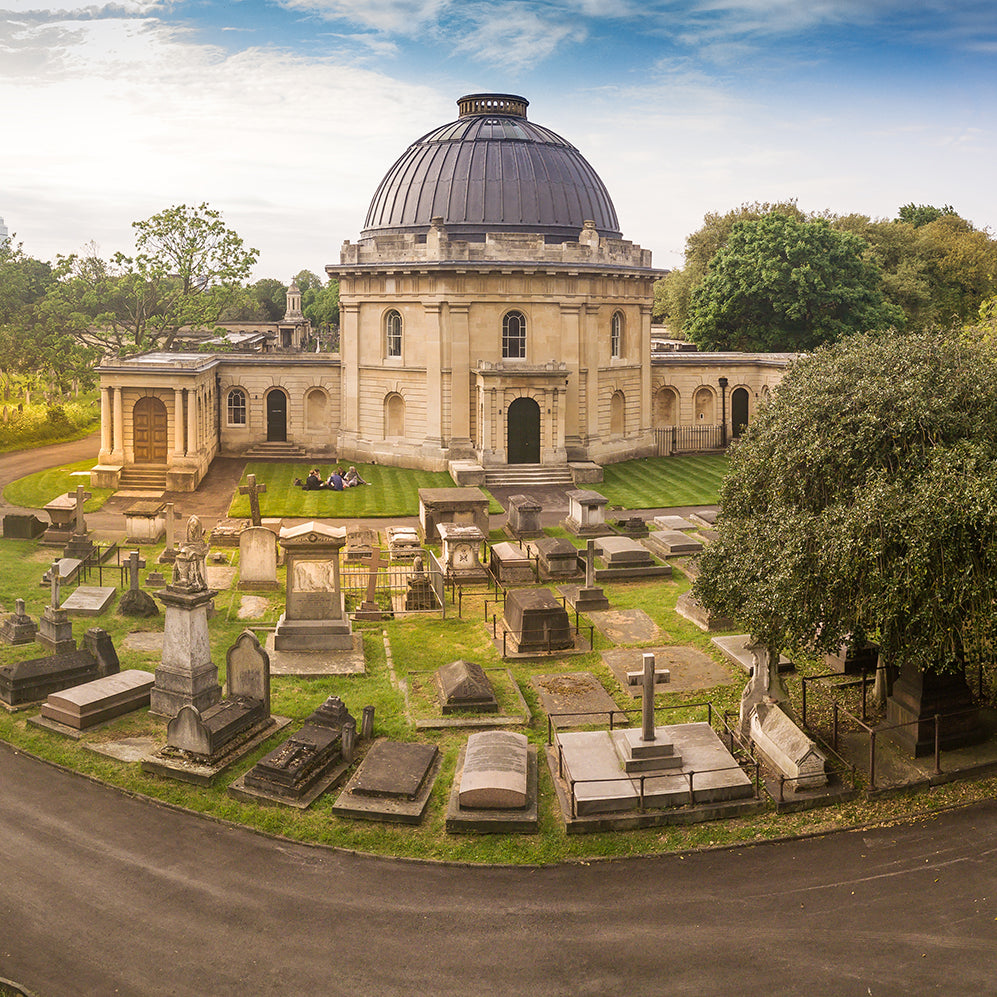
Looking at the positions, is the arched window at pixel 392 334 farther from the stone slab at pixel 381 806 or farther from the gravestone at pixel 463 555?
the stone slab at pixel 381 806

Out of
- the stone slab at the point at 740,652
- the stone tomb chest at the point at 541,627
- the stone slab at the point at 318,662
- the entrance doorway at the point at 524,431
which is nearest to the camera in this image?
the stone slab at the point at 740,652

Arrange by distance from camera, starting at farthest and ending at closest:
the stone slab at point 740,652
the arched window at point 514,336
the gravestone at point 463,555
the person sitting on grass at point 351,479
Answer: the arched window at point 514,336
the person sitting on grass at point 351,479
the gravestone at point 463,555
the stone slab at point 740,652

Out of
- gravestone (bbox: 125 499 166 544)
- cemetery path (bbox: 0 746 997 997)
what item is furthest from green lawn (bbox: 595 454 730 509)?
cemetery path (bbox: 0 746 997 997)

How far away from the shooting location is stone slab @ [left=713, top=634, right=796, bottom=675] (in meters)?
19.9

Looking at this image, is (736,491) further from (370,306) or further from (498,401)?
(370,306)

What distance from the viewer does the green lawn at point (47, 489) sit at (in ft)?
116

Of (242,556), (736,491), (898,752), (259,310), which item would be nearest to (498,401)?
(242,556)

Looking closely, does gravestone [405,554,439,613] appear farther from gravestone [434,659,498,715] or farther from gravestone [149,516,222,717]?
gravestone [149,516,222,717]

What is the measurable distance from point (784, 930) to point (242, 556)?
57.1 ft

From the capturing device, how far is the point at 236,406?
4575cm

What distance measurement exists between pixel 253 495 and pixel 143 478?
950cm

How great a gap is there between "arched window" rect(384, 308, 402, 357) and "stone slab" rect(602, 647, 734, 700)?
24.4 m

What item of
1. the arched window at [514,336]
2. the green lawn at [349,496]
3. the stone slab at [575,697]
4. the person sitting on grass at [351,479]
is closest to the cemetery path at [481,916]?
the stone slab at [575,697]

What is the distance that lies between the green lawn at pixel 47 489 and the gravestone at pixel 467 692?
20678 mm
